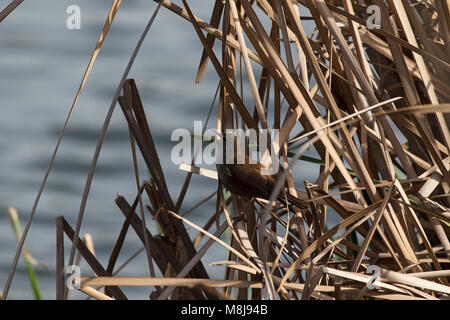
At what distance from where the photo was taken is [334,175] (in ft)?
2.43

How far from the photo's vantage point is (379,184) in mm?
612

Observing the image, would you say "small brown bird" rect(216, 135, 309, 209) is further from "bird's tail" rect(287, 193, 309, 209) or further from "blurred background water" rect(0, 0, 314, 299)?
"blurred background water" rect(0, 0, 314, 299)

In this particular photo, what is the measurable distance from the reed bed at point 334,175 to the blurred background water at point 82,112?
3.13 ft

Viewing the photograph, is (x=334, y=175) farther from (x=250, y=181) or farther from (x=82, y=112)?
(x=82, y=112)

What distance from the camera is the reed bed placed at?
1.80 feet

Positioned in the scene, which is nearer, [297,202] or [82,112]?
[297,202]

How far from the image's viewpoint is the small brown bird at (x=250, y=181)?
61 centimetres

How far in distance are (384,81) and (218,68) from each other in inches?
8.4

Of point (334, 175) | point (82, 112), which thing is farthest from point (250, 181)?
point (82, 112)

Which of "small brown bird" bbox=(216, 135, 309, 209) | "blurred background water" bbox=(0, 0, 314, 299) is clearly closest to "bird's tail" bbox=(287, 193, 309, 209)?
"small brown bird" bbox=(216, 135, 309, 209)

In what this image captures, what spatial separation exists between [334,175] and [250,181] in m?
0.16

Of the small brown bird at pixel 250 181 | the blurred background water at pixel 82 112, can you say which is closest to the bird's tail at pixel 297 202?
the small brown bird at pixel 250 181
